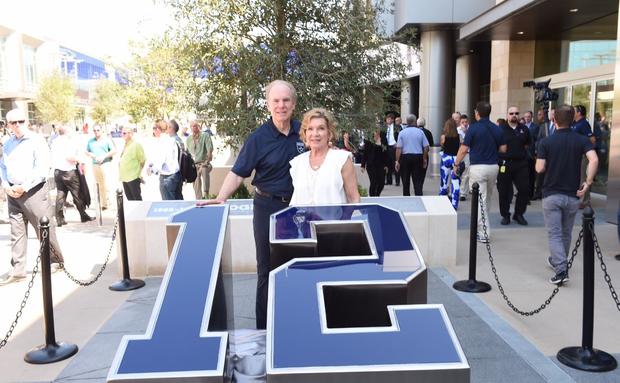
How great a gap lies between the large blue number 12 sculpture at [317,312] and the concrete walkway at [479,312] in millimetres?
1548

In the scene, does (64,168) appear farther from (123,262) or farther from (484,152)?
(484,152)

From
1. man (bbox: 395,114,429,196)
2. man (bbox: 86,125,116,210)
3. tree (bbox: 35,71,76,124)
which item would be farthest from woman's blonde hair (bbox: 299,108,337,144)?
tree (bbox: 35,71,76,124)

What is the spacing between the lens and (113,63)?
3578 cm

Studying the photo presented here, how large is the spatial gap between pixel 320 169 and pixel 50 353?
109 inches

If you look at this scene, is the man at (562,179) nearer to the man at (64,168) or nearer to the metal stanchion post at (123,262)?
the metal stanchion post at (123,262)

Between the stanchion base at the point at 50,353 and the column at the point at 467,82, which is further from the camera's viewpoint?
the column at the point at 467,82

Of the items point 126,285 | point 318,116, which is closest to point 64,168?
point 126,285

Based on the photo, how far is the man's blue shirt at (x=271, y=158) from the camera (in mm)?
3889

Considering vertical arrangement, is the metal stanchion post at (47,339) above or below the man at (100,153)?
below

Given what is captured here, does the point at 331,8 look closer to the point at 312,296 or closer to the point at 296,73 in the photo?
the point at 296,73

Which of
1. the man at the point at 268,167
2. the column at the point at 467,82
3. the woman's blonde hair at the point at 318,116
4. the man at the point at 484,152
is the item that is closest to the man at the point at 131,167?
the man at the point at 484,152

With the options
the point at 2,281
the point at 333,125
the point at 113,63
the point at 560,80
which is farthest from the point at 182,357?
the point at 113,63

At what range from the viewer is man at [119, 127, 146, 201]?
9.46 meters

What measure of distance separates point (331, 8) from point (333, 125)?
530cm
